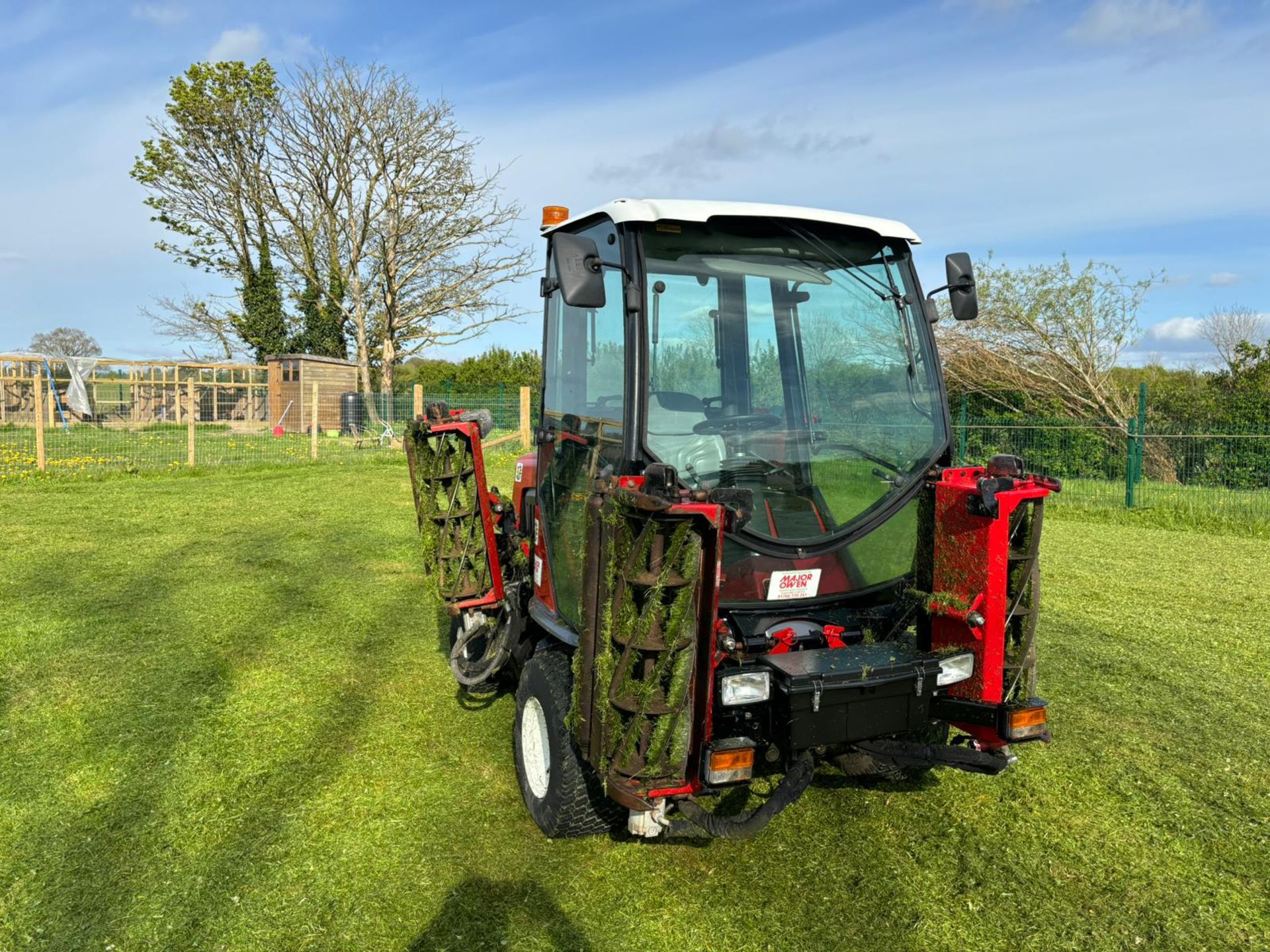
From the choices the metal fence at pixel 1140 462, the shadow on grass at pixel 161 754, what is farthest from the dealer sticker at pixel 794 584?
the metal fence at pixel 1140 462

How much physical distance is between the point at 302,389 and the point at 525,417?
7.76 m

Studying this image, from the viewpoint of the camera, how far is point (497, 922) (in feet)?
9.34

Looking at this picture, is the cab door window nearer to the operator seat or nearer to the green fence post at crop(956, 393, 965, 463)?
the operator seat

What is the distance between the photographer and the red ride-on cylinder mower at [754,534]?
2.68 metres

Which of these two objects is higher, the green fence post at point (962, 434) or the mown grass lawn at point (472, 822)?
the green fence post at point (962, 434)

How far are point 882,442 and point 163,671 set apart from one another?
160 inches

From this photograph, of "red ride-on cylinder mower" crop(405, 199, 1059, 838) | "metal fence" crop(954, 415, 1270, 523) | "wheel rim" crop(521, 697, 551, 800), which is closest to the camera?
"red ride-on cylinder mower" crop(405, 199, 1059, 838)

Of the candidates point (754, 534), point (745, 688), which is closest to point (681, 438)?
point (754, 534)

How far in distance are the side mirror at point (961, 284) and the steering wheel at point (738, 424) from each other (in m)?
0.86

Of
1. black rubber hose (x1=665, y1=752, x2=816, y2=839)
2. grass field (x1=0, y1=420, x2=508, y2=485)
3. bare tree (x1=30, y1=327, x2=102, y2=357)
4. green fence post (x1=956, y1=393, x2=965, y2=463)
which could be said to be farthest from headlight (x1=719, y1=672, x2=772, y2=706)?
bare tree (x1=30, y1=327, x2=102, y2=357)

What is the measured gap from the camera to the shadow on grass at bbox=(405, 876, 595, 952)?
9.01 ft

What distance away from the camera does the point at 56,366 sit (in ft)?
77.6

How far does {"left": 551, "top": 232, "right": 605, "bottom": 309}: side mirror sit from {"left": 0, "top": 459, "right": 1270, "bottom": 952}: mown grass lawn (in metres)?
1.93

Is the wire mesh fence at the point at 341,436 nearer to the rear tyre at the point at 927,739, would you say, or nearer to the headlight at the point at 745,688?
the headlight at the point at 745,688
